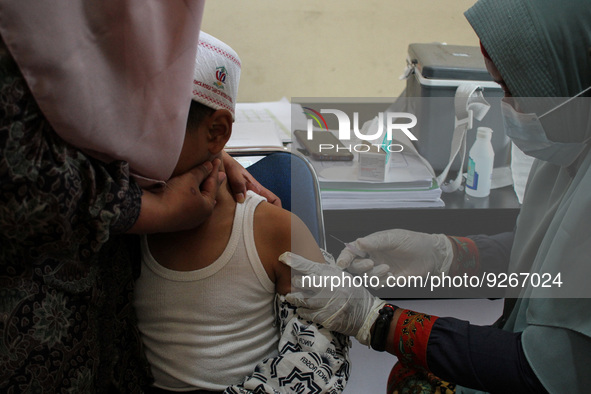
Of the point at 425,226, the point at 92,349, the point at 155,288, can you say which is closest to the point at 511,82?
the point at 425,226

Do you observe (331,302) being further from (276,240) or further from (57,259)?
(57,259)

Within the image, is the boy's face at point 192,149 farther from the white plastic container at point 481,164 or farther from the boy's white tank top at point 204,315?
the white plastic container at point 481,164

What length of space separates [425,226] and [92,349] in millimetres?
1144

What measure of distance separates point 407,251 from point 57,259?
3.12 ft

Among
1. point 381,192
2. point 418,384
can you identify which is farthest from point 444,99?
point 418,384

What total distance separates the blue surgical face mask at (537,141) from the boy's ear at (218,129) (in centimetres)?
62

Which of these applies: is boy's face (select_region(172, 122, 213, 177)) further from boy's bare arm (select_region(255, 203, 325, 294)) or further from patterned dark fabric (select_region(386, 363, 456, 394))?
patterned dark fabric (select_region(386, 363, 456, 394))

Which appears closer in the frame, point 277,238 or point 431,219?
point 277,238

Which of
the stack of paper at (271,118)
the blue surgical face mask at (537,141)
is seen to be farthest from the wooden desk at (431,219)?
the blue surgical face mask at (537,141)

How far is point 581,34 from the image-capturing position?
0.97 m

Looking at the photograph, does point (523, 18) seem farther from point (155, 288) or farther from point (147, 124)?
point (155, 288)

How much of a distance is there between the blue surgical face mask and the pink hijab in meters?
0.73

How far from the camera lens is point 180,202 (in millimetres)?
826

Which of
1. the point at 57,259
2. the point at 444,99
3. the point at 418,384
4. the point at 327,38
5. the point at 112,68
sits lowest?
the point at 418,384
